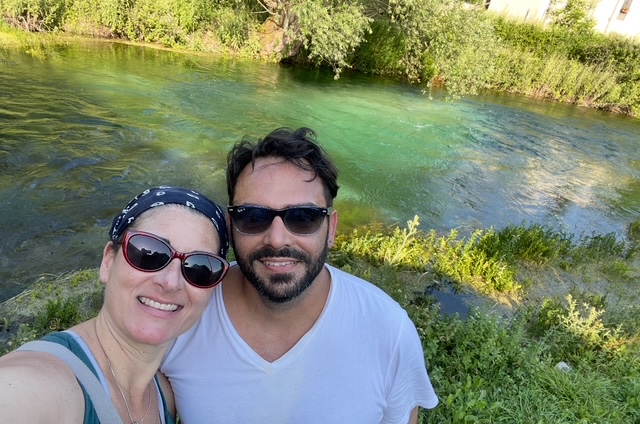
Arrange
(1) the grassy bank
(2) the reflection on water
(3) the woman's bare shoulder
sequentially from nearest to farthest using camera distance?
(3) the woman's bare shoulder
(1) the grassy bank
(2) the reflection on water

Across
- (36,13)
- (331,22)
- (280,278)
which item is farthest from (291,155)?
(36,13)

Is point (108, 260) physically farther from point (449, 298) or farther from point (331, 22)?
point (331, 22)

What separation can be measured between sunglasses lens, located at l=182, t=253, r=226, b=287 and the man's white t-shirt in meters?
0.24

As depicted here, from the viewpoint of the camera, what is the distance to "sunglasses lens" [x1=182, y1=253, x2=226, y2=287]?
1.53 meters

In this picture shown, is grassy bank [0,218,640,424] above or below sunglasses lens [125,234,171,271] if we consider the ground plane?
below

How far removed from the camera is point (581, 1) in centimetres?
2619

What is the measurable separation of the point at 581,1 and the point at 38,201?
1219 inches

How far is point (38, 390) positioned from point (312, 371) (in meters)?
0.95

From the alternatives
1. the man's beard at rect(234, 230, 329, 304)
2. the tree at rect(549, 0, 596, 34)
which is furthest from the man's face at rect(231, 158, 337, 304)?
the tree at rect(549, 0, 596, 34)

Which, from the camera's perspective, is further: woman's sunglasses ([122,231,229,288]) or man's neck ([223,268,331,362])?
man's neck ([223,268,331,362])

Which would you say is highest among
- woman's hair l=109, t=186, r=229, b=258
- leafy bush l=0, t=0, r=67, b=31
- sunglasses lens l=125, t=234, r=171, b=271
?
woman's hair l=109, t=186, r=229, b=258

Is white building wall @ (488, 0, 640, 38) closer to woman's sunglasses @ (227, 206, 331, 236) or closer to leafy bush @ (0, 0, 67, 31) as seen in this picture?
leafy bush @ (0, 0, 67, 31)

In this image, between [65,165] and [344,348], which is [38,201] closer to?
[65,165]

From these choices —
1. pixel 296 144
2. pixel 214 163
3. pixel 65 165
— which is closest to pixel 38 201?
pixel 65 165
